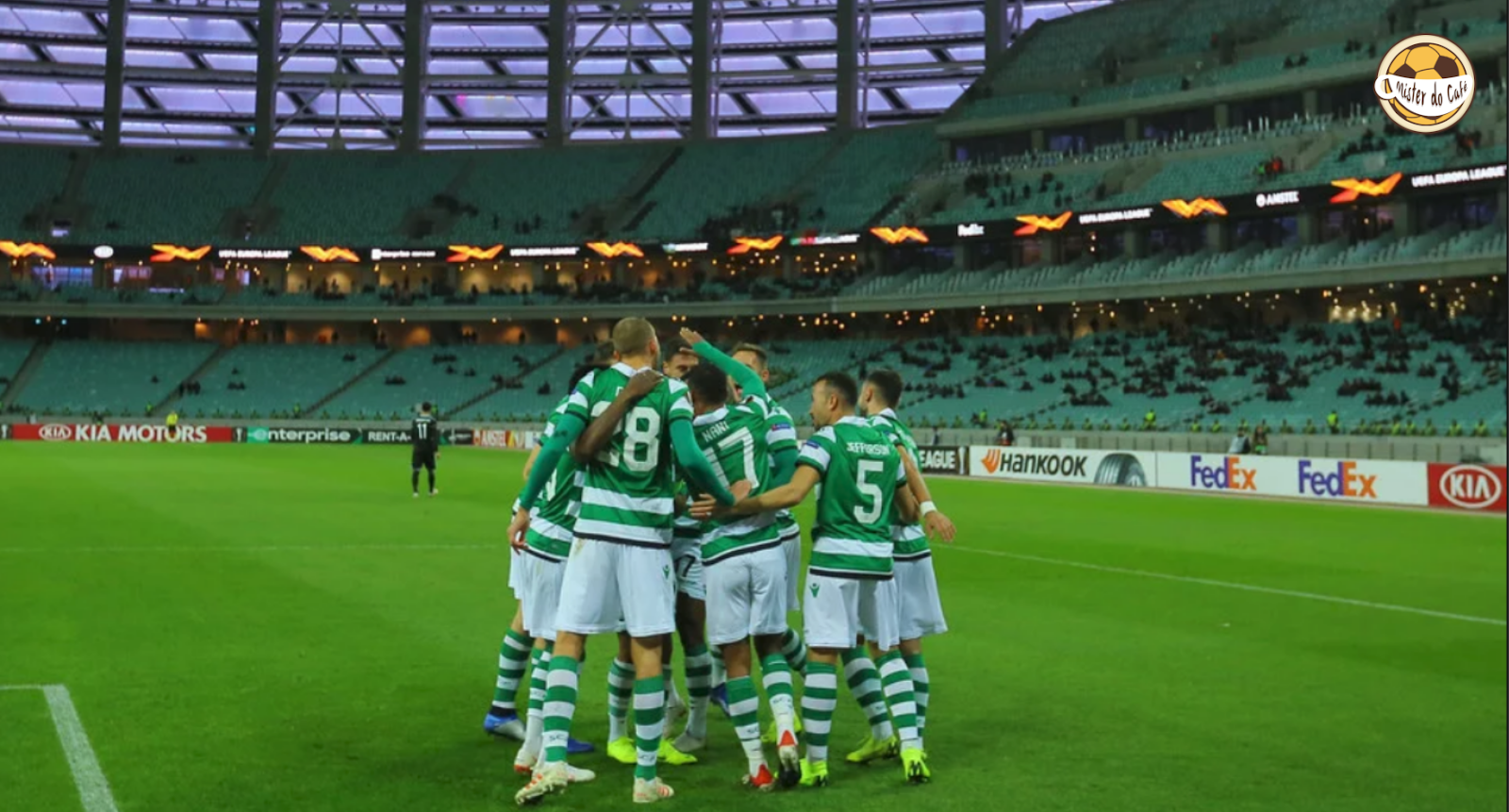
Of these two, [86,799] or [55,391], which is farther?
[55,391]

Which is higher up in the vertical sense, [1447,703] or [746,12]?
[746,12]

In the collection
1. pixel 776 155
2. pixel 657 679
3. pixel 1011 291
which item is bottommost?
pixel 657 679

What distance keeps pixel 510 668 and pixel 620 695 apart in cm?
91

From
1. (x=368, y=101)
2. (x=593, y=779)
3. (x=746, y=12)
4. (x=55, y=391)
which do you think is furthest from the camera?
(x=368, y=101)

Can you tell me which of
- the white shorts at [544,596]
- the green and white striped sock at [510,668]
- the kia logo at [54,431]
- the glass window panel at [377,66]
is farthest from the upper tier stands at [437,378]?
the white shorts at [544,596]

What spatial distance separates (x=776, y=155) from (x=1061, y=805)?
85533 mm

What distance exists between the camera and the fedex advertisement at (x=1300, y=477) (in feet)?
110

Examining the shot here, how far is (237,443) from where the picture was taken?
68.4 m

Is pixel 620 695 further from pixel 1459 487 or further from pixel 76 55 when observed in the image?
pixel 76 55

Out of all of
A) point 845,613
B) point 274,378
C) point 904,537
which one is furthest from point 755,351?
point 274,378

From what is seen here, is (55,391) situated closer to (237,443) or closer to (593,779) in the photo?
(237,443)

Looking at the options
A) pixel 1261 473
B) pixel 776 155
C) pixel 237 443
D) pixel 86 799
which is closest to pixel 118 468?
pixel 237 443

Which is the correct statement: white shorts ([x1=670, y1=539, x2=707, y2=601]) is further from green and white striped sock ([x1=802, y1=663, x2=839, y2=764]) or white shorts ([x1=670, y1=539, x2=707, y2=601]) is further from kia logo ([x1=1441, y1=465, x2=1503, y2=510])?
kia logo ([x1=1441, y1=465, x2=1503, y2=510])

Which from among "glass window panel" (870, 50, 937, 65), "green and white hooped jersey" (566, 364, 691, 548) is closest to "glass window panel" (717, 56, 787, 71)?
"glass window panel" (870, 50, 937, 65)
